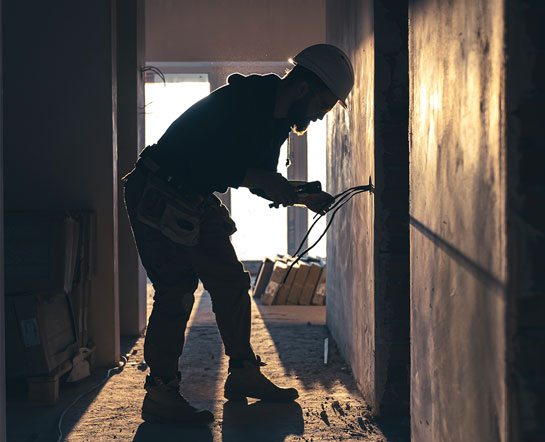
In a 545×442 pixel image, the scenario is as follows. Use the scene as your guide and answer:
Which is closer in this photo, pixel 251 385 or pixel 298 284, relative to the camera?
pixel 251 385

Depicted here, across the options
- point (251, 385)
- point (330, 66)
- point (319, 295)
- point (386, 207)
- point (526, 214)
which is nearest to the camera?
point (526, 214)

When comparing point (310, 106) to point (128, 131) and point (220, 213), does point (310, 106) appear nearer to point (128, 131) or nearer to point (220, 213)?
point (220, 213)

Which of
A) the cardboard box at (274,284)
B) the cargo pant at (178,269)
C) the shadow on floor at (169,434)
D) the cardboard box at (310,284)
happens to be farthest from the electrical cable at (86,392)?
the cardboard box at (310,284)

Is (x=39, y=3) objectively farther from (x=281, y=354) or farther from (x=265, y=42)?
(x=265, y=42)

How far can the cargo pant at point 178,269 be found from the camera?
102 inches

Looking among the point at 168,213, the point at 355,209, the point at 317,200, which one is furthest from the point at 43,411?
the point at 355,209

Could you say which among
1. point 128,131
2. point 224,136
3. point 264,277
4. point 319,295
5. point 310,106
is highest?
point 128,131

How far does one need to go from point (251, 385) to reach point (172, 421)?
0.39 metres

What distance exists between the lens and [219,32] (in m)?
Answer: 7.11

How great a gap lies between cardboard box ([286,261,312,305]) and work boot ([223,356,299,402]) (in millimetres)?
2592

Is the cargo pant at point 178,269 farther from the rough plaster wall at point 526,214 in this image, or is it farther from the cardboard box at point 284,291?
the cardboard box at point 284,291

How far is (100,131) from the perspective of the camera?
3.41 meters

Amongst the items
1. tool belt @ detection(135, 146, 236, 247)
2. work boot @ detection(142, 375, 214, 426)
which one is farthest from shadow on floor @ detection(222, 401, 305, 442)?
tool belt @ detection(135, 146, 236, 247)

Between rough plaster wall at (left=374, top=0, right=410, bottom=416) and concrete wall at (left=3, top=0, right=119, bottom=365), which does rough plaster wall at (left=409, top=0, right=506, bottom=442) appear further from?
concrete wall at (left=3, top=0, right=119, bottom=365)
